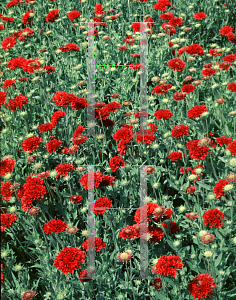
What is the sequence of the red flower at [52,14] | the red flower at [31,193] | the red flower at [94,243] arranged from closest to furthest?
the red flower at [94,243] → the red flower at [31,193] → the red flower at [52,14]

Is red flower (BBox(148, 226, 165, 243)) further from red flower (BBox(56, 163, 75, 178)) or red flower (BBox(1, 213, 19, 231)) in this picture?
red flower (BBox(1, 213, 19, 231))

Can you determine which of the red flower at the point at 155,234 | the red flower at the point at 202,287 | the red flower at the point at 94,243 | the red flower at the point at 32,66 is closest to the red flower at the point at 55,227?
the red flower at the point at 94,243

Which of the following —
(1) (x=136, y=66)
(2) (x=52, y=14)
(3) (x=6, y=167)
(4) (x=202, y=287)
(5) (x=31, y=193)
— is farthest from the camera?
(2) (x=52, y=14)

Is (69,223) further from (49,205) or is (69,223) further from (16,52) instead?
(16,52)

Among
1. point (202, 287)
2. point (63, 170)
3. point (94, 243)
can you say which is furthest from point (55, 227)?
point (202, 287)

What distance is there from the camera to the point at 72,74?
396 centimetres

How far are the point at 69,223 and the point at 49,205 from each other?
341mm

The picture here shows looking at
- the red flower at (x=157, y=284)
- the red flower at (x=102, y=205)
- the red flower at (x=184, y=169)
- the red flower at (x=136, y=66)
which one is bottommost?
the red flower at (x=157, y=284)

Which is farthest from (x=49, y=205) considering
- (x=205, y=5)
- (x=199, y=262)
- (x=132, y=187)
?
(x=205, y=5)

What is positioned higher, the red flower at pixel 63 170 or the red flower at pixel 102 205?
the red flower at pixel 63 170

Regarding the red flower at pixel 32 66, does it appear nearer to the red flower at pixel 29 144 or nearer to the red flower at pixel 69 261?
the red flower at pixel 29 144

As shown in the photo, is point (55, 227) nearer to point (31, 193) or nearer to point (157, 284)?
point (31, 193)

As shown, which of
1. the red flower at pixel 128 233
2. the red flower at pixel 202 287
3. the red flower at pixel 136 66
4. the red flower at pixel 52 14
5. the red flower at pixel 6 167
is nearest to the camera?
the red flower at pixel 202 287

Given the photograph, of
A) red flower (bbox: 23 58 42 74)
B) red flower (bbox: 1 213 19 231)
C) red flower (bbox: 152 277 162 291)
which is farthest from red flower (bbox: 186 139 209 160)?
red flower (bbox: 23 58 42 74)
